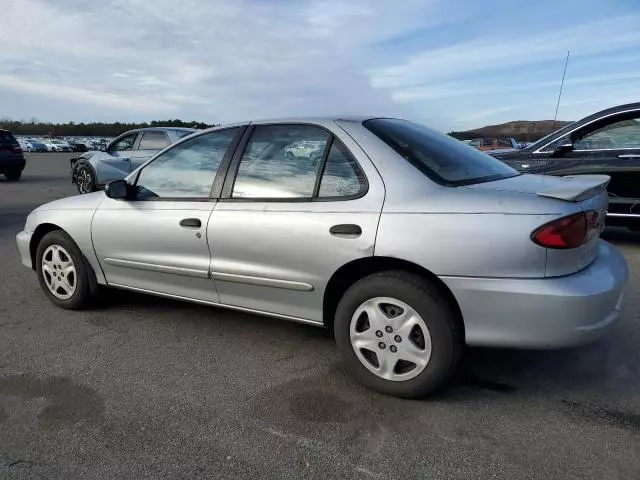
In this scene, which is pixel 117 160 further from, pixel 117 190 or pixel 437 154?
pixel 437 154

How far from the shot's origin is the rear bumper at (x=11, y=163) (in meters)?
16.7

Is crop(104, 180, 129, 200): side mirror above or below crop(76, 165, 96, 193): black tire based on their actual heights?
above

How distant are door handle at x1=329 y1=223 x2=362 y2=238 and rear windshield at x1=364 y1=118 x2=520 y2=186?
48cm

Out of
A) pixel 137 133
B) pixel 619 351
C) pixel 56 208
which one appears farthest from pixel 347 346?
pixel 137 133

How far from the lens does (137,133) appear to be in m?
12.5

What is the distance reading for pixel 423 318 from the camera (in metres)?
2.73

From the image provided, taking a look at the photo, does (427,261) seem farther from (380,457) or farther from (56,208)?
(56,208)

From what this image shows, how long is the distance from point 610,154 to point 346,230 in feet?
15.9

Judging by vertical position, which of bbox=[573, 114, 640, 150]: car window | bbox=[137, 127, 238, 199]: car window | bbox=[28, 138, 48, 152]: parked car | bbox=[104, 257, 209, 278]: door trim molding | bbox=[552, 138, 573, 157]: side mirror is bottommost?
bbox=[28, 138, 48, 152]: parked car

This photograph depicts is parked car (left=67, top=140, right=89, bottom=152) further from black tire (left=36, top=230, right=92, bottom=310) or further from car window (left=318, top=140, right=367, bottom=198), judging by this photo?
car window (left=318, top=140, right=367, bottom=198)

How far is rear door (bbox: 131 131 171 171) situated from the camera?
1209cm

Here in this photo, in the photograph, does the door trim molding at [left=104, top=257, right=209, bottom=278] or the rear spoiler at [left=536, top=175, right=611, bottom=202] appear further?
the door trim molding at [left=104, top=257, right=209, bottom=278]

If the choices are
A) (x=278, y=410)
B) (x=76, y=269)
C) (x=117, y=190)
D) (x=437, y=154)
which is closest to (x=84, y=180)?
(x=76, y=269)

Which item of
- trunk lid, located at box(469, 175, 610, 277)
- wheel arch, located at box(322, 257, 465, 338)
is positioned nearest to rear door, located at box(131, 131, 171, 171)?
wheel arch, located at box(322, 257, 465, 338)
